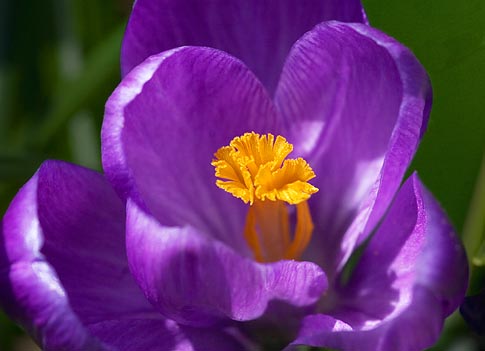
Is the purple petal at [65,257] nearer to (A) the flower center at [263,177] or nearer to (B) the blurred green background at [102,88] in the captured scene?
(A) the flower center at [263,177]

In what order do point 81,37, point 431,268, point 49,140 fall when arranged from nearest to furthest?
point 431,268 → point 49,140 → point 81,37

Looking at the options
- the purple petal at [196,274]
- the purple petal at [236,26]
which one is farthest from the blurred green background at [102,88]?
the purple petal at [196,274]

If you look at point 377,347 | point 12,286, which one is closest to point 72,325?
point 12,286

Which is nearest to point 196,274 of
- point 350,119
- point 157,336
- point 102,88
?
point 157,336

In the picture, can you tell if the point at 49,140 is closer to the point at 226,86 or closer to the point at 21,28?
the point at 21,28

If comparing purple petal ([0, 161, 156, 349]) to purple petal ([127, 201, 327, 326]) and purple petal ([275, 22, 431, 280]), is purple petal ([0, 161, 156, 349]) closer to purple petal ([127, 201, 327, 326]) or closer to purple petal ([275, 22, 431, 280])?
purple petal ([127, 201, 327, 326])

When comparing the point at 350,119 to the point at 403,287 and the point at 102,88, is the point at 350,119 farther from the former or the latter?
the point at 102,88

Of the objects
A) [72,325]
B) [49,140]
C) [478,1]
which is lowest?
[49,140]
